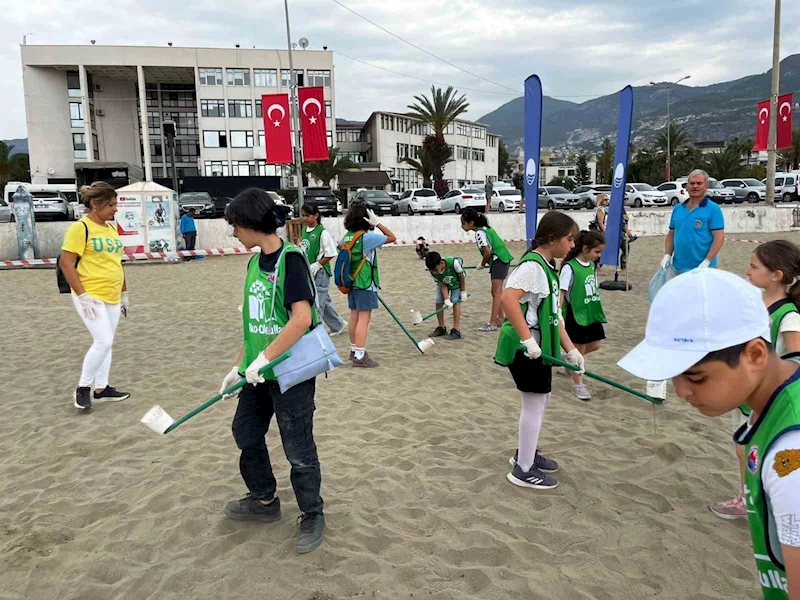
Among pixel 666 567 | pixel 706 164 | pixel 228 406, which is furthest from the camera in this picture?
pixel 706 164

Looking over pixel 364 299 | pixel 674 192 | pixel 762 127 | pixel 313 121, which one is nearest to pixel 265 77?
pixel 674 192

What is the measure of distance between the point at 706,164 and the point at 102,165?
57111 mm

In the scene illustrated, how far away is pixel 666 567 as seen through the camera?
280 centimetres

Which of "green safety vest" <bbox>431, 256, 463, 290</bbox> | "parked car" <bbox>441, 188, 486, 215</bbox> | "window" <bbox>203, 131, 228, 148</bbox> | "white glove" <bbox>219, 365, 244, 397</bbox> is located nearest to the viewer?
"white glove" <bbox>219, 365, 244, 397</bbox>

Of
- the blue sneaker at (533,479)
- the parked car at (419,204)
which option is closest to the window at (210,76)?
the parked car at (419,204)

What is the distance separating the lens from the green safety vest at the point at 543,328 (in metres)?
3.40

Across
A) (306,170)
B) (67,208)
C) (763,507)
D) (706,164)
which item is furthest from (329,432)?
(706,164)

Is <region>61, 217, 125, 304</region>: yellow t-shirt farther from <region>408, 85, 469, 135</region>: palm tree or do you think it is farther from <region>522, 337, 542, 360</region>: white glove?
<region>408, 85, 469, 135</region>: palm tree

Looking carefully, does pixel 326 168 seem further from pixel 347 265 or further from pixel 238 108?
pixel 347 265

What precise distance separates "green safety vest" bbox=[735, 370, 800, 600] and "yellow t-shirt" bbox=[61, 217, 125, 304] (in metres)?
4.95

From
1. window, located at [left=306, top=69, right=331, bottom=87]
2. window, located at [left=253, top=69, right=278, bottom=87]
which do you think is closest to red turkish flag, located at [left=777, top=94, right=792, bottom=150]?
window, located at [left=306, top=69, right=331, bottom=87]

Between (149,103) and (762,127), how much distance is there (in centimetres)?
5277

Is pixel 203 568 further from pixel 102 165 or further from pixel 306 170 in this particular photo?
pixel 102 165

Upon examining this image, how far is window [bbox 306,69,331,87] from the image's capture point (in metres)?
53.2
